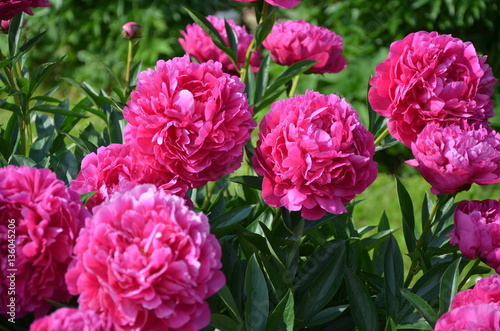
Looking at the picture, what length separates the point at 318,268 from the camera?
1.01 m

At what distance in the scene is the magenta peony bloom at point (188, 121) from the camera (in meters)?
0.86

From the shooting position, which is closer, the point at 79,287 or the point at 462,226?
the point at 79,287

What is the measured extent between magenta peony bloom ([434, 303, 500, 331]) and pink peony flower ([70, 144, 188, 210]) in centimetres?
39

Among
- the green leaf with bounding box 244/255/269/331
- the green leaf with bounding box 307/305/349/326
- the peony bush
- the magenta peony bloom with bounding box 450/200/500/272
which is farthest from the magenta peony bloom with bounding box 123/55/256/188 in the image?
the magenta peony bloom with bounding box 450/200/500/272

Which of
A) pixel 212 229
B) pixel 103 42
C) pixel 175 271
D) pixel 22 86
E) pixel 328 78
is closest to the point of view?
pixel 175 271

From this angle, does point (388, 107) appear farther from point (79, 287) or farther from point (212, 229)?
point (79, 287)

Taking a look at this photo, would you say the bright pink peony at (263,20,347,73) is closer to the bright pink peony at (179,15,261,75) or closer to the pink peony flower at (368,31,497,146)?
the bright pink peony at (179,15,261,75)

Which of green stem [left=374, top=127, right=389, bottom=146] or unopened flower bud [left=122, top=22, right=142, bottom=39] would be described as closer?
green stem [left=374, top=127, right=389, bottom=146]

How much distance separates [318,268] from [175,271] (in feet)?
1.44

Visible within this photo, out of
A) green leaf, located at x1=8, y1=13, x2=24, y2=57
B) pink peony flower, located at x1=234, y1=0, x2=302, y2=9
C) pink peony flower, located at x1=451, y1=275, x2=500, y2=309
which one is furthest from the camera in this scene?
green leaf, located at x1=8, y1=13, x2=24, y2=57

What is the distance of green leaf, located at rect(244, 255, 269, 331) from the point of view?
2.72 ft

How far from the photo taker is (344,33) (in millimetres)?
4121

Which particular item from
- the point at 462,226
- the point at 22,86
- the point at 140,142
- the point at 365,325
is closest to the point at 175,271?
the point at 140,142

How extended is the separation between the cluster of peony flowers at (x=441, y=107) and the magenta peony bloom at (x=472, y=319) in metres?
0.30
